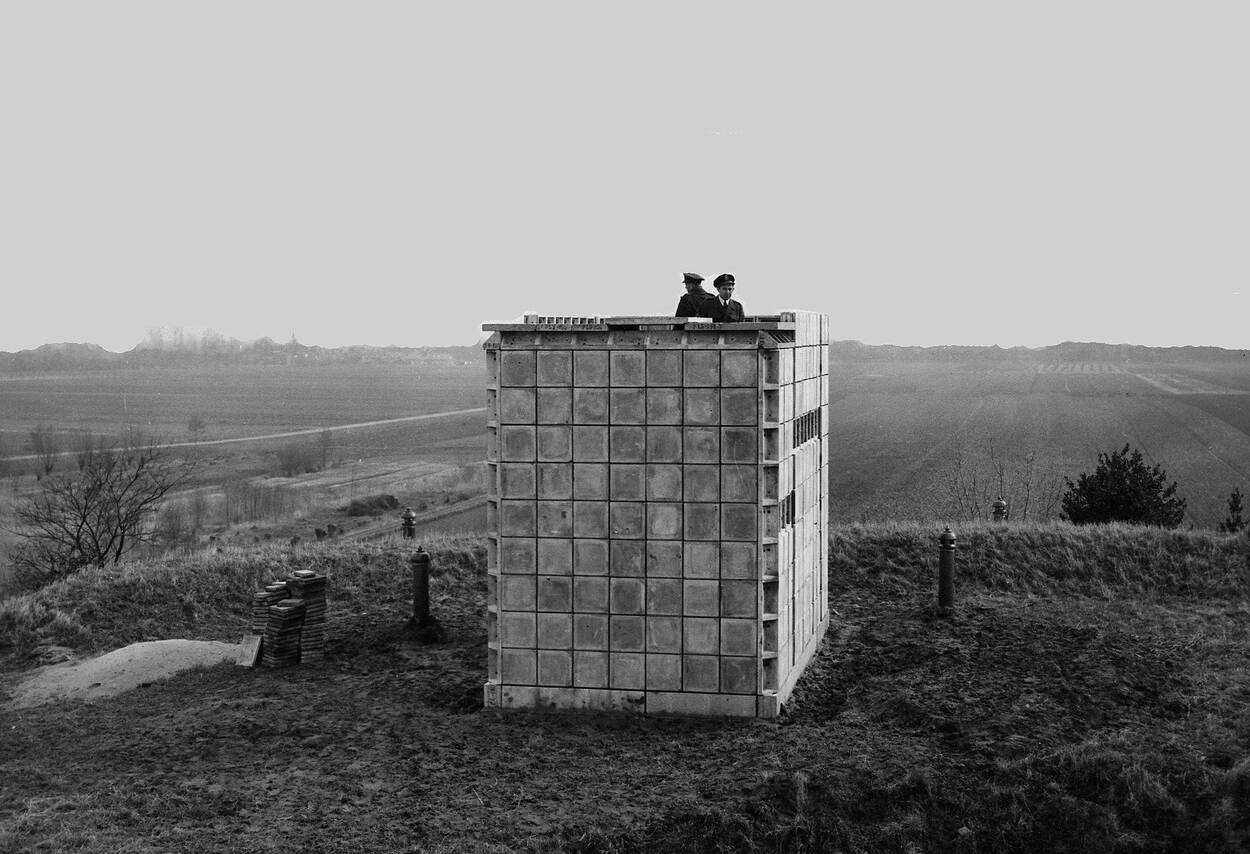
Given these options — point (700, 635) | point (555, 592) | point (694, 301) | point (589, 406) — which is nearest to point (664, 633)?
point (700, 635)

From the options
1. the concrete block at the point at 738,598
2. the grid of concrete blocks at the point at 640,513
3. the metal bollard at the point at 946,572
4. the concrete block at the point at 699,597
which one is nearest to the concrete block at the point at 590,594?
the grid of concrete blocks at the point at 640,513

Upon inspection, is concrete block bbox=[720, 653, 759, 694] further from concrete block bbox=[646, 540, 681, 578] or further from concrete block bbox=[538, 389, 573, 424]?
concrete block bbox=[538, 389, 573, 424]

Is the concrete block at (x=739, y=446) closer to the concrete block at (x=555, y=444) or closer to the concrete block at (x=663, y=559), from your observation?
the concrete block at (x=663, y=559)

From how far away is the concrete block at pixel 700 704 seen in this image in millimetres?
10672

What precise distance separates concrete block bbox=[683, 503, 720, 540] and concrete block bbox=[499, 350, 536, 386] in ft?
6.53

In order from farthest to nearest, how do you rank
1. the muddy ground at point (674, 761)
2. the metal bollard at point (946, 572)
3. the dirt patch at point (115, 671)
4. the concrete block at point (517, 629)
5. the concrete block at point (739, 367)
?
the metal bollard at point (946, 572)
the dirt patch at point (115, 671)
the concrete block at point (517, 629)
the concrete block at point (739, 367)
the muddy ground at point (674, 761)

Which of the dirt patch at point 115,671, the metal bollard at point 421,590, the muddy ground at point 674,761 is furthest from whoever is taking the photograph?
the metal bollard at point 421,590

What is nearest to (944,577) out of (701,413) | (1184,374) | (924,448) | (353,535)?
(701,413)

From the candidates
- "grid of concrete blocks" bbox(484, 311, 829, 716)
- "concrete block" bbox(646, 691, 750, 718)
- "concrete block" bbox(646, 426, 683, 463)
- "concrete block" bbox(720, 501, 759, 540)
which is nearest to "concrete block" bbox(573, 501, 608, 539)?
"grid of concrete blocks" bbox(484, 311, 829, 716)

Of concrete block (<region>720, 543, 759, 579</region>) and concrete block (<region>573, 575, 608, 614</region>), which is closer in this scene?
concrete block (<region>720, 543, 759, 579</region>)

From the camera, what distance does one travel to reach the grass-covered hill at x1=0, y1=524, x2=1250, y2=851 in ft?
27.4

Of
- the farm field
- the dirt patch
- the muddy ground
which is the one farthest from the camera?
the farm field

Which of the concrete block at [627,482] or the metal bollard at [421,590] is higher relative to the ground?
the concrete block at [627,482]

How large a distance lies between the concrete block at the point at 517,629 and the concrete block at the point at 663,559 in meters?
1.32
